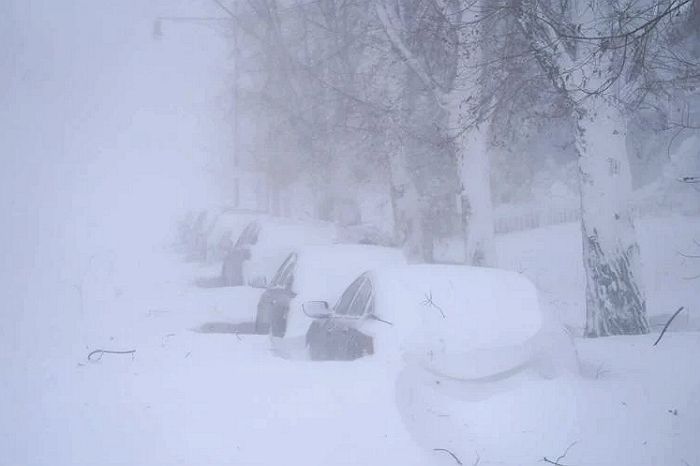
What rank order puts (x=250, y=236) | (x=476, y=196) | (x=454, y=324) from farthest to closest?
(x=250, y=236) → (x=476, y=196) → (x=454, y=324)

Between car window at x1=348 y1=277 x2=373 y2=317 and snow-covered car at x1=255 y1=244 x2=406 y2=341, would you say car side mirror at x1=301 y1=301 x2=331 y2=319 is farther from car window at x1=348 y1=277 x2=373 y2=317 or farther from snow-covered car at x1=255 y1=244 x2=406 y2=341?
snow-covered car at x1=255 y1=244 x2=406 y2=341

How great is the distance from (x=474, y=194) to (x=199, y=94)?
157 feet

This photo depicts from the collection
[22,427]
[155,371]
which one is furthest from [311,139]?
[22,427]

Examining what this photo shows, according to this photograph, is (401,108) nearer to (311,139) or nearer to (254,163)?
(311,139)

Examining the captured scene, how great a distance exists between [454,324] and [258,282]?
7.90 metres

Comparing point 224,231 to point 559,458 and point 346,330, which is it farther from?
point 559,458

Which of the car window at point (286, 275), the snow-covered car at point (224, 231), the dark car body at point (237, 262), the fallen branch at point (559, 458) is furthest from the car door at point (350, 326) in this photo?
the snow-covered car at point (224, 231)

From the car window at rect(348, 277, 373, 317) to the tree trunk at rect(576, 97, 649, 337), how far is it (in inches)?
164

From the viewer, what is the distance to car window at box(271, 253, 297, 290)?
8.66 meters

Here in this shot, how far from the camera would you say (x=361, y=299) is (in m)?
6.30

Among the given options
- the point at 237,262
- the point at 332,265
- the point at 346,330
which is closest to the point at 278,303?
the point at 332,265

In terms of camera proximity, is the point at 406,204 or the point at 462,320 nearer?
the point at 462,320

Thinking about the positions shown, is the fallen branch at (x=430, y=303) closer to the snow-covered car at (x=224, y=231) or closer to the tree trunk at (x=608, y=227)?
the tree trunk at (x=608, y=227)

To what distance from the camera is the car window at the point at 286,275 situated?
341 inches
